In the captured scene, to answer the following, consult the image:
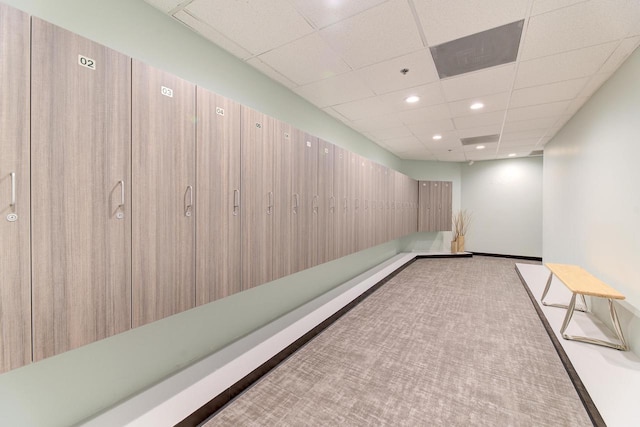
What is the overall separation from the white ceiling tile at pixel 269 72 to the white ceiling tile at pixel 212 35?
0.11m

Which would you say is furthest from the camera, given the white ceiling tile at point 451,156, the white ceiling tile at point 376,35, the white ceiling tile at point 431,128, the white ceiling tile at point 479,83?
the white ceiling tile at point 451,156

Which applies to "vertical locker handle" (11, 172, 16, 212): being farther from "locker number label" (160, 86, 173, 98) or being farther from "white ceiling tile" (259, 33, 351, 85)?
"white ceiling tile" (259, 33, 351, 85)

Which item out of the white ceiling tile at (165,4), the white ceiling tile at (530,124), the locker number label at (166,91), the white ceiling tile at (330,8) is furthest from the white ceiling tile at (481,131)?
the locker number label at (166,91)

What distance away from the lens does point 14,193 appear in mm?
1031

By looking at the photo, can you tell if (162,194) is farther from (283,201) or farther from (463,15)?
(463,15)

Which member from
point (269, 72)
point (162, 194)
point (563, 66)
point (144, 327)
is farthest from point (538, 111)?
point (144, 327)

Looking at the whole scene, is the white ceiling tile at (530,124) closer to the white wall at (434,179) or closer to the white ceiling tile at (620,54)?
the white ceiling tile at (620,54)

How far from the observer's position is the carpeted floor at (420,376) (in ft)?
5.98

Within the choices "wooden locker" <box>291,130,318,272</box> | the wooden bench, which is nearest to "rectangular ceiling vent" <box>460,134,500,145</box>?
the wooden bench

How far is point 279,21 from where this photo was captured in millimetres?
2027

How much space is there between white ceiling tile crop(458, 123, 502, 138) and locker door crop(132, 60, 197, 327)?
4.78m

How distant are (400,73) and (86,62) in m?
2.61

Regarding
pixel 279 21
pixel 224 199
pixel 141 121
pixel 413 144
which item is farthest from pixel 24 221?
pixel 413 144

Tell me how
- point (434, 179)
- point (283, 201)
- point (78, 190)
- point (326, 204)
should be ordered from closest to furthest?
point (78, 190)
point (283, 201)
point (326, 204)
point (434, 179)
